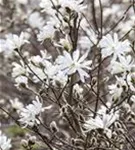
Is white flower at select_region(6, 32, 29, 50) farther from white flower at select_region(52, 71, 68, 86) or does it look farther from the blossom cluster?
white flower at select_region(52, 71, 68, 86)

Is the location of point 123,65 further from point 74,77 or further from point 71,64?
point 74,77

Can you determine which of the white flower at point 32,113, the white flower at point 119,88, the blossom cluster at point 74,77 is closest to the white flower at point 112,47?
the blossom cluster at point 74,77

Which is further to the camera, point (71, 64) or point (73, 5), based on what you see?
point (73, 5)

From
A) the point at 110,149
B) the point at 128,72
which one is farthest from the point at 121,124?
the point at 128,72

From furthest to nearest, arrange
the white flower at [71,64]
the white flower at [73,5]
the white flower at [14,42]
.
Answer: the white flower at [14,42], the white flower at [73,5], the white flower at [71,64]

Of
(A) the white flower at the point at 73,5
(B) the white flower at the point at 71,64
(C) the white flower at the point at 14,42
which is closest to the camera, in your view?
(B) the white flower at the point at 71,64

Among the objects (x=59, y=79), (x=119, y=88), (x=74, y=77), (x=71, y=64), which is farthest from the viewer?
(x=74, y=77)

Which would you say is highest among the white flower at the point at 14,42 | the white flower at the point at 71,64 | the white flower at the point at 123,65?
the white flower at the point at 14,42

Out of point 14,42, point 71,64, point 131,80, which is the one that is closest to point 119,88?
point 131,80

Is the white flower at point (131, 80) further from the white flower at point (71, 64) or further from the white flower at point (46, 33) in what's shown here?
the white flower at point (46, 33)

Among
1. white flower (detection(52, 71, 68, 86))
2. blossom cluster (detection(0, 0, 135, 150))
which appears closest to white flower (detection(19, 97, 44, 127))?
blossom cluster (detection(0, 0, 135, 150))

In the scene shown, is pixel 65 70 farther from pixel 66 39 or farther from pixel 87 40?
pixel 87 40

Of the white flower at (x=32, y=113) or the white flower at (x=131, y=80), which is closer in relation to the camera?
the white flower at (x=131, y=80)
